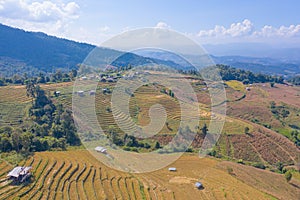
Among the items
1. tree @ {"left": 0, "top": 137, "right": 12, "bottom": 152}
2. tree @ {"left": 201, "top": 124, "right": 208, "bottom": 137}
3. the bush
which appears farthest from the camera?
tree @ {"left": 201, "top": 124, "right": 208, "bottom": 137}

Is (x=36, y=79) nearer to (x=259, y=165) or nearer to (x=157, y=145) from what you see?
(x=157, y=145)

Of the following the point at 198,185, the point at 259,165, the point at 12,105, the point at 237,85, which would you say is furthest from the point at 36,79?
the point at 237,85

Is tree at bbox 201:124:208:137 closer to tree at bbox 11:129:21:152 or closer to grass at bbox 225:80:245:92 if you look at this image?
tree at bbox 11:129:21:152

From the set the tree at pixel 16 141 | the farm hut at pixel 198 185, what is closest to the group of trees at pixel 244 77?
the farm hut at pixel 198 185

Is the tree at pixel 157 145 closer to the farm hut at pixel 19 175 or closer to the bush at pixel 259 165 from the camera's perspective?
the bush at pixel 259 165

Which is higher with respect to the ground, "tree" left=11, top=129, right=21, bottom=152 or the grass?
"tree" left=11, top=129, right=21, bottom=152

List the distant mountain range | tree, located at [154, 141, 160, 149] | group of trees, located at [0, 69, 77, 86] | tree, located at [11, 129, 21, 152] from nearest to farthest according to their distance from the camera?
tree, located at [11, 129, 21, 152]
tree, located at [154, 141, 160, 149]
group of trees, located at [0, 69, 77, 86]
the distant mountain range

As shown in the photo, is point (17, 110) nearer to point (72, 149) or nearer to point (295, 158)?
point (72, 149)

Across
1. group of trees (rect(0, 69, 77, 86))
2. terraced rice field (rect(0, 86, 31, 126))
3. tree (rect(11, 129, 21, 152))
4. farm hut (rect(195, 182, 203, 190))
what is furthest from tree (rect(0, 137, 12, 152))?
group of trees (rect(0, 69, 77, 86))
